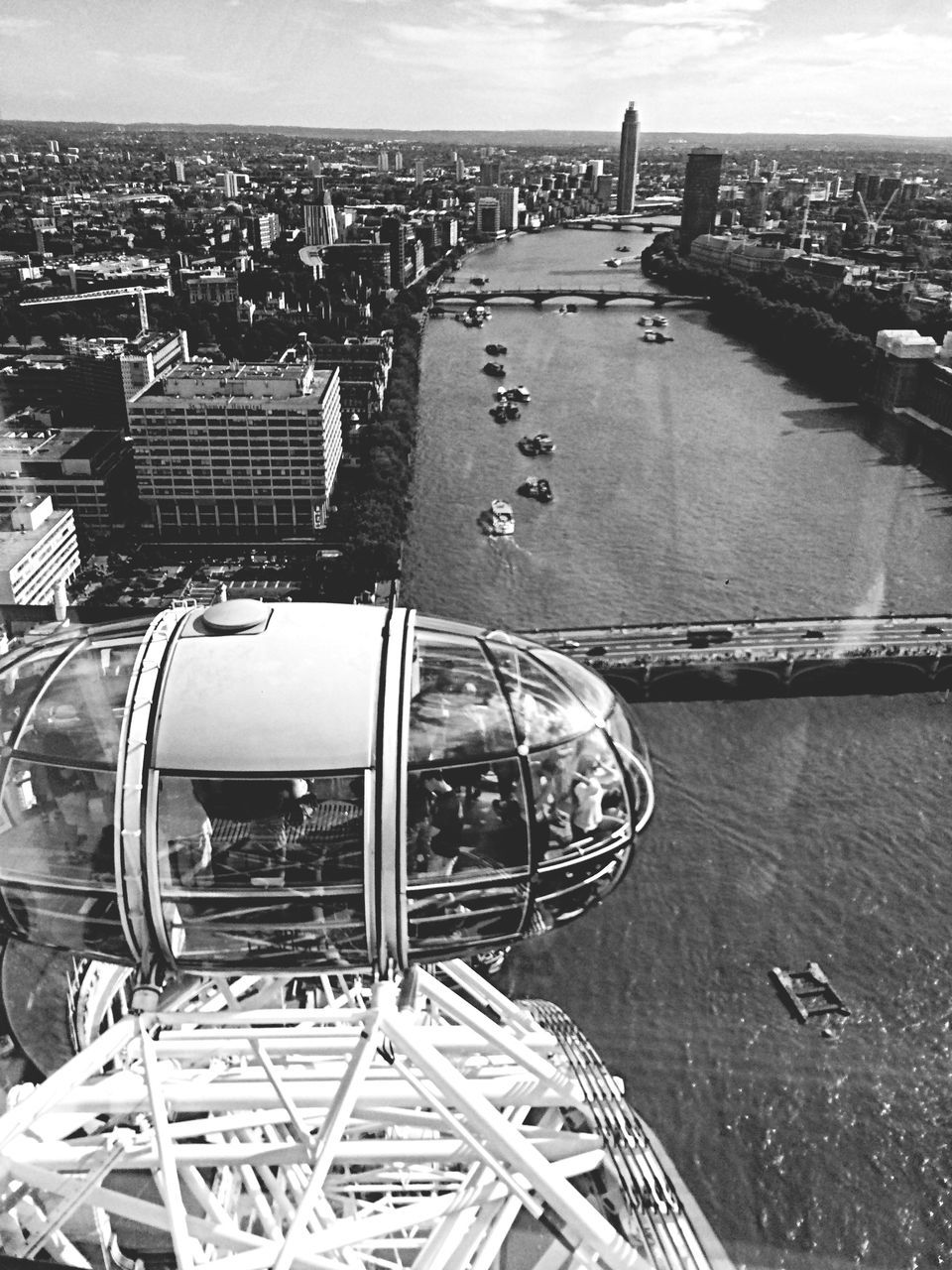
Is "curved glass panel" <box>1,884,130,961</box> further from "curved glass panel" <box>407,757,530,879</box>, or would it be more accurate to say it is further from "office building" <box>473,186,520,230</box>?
"office building" <box>473,186,520,230</box>

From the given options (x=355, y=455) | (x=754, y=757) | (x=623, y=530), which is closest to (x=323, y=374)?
(x=355, y=455)

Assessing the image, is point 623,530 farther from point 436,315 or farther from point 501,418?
point 436,315

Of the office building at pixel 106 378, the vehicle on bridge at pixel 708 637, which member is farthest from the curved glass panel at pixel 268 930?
the office building at pixel 106 378

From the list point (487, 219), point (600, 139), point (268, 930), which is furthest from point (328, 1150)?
point (600, 139)

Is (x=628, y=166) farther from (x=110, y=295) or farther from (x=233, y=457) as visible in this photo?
(x=233, y=457)

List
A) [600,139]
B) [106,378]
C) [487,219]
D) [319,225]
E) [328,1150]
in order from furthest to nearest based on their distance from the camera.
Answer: [600,139] < [487,219] < [319,225] < [106,378] < [328,1150]

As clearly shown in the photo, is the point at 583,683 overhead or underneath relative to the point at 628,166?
overhead

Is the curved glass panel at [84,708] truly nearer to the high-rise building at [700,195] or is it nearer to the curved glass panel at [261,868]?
the curved glass panel at [261,868]

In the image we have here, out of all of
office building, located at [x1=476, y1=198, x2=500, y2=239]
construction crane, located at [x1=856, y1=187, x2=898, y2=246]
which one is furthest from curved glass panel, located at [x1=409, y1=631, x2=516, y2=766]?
office building, located at [x1=476, y1=198, x2=500, y2=239]
